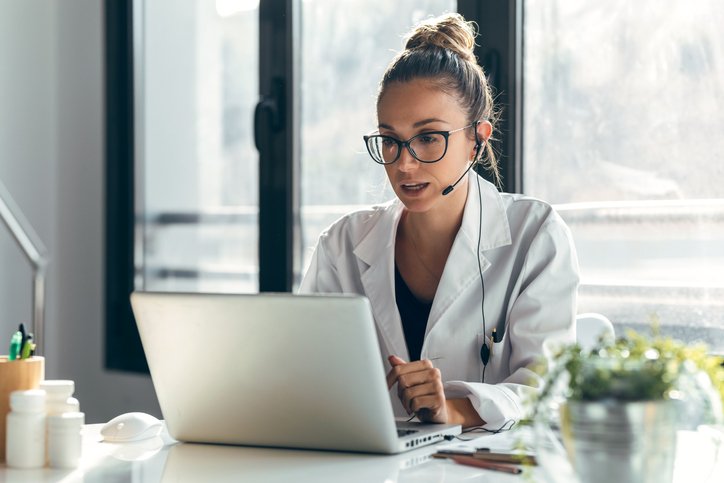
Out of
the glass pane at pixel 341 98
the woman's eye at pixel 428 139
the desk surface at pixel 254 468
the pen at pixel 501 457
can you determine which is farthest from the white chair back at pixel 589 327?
the glass pane at pixel 341 98

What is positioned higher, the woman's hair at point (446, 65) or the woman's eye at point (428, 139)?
the woman's hair at point (446, 65)

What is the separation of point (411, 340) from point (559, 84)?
0.99 metres

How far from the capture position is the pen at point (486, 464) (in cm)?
119

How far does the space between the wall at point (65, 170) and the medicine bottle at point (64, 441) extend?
260 cm

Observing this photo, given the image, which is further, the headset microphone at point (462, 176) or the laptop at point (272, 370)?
the headset microphone at point (462, 176)

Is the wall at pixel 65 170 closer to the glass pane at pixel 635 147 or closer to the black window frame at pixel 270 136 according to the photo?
the black window frame at pixel 270 136

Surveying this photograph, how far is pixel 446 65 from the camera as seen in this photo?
2035 millimetres

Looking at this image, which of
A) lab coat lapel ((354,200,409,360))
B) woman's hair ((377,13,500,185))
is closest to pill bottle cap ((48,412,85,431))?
lab coat lapel ((354,200,409,360))

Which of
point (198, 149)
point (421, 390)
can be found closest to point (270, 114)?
point (198, 149)

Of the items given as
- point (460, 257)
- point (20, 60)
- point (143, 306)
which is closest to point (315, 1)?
point (20, 60)

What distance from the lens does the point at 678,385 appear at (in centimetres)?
90

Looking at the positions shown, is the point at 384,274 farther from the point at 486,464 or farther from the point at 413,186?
the point at 486,464

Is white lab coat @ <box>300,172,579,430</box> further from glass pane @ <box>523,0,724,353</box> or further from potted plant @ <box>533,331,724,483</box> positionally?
potted plant @ <box>533,331,724,483</box>

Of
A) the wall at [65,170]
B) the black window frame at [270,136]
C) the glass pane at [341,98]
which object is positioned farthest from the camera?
the wall at [65,170]
